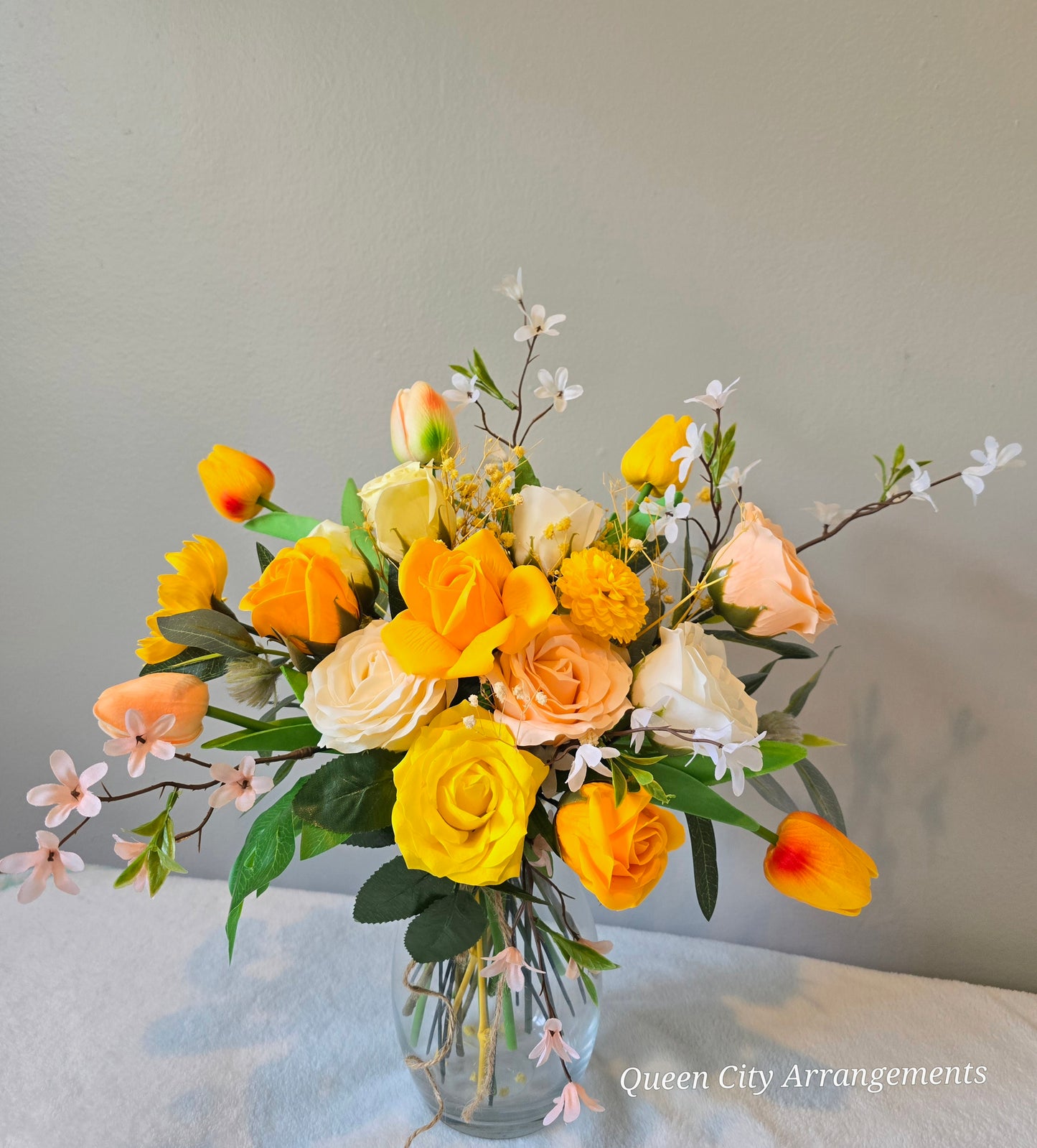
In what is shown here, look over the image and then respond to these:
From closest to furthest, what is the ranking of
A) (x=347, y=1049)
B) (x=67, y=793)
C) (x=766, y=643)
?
(x=67, y=793) → (x=766, y=643) → (x=347, y=1049)

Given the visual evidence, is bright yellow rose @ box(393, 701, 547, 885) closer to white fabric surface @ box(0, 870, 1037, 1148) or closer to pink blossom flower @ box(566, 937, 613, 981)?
pink blossom flower @ box(566, 937, 613, 981)

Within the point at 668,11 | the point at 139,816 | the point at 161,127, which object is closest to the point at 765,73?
the point at 668,11

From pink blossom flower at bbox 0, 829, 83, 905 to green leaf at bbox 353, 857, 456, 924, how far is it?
0.66ft

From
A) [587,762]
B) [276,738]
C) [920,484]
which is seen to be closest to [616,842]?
[587,762]

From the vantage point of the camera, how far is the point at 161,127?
90 cm

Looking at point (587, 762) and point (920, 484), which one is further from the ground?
point (920, 484)

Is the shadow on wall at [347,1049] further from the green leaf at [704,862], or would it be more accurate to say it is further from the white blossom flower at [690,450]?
the white blossom flower at [690,450]

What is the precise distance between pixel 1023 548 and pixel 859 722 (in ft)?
0.83

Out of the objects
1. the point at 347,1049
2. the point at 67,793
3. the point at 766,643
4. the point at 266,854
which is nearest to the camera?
the point at 67,793

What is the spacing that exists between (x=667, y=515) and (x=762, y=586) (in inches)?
3.6

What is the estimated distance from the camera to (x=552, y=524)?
0.61 metres

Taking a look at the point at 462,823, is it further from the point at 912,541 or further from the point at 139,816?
the point at 139,816

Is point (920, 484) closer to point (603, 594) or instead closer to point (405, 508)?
point (603, 594)

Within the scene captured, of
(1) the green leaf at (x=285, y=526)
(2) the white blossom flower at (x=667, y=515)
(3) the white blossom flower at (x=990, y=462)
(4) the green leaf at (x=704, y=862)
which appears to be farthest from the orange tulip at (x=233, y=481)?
(3) the white blossom flower at (x=990, y=462)
